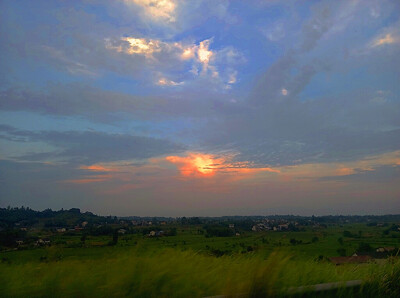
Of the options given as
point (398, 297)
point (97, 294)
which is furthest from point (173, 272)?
point (398, 297)

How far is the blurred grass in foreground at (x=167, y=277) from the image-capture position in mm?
3842

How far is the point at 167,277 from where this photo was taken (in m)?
4.23

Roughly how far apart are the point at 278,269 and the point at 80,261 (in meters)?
2.94

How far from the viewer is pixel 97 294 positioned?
3756 millimetres

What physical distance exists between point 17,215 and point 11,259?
18.6ft

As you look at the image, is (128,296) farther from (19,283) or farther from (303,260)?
(303,260)

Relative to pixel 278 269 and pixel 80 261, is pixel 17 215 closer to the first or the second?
pixel 80 261

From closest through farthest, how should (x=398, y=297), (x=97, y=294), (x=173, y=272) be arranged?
(x=97, y=294), (x=173, y=272), (x=398, y=297)

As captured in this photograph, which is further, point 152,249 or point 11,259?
point 152,249

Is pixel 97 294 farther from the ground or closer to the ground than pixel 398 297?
farther from the ground

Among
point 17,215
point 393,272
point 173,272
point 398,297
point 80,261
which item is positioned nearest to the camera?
point 173,272

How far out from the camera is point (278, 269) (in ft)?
15.8

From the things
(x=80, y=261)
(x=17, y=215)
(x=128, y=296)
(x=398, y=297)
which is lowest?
(x=398, y=297)

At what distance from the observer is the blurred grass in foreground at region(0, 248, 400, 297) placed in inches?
151
